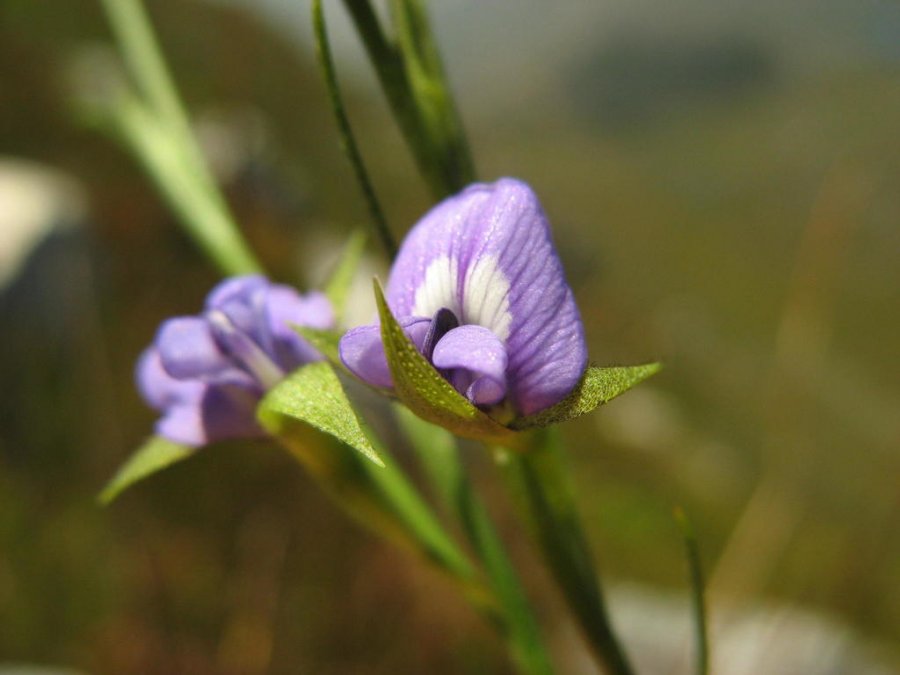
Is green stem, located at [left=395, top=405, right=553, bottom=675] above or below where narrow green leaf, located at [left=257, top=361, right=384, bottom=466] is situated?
below

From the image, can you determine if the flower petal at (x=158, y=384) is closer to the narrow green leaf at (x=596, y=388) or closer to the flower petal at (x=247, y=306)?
the flower petal at (x=247, y=306)

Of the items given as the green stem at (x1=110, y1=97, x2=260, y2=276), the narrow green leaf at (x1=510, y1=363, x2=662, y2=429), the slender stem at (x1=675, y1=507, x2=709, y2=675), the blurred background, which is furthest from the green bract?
the blurred background

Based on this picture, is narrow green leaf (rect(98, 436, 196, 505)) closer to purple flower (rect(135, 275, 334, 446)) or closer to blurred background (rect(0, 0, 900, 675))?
purple flower (rect(135, 275, 334, 446))

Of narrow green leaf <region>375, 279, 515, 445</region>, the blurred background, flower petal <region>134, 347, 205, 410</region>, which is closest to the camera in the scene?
narrow green leaf <region>375, 279, 515, 445</region>

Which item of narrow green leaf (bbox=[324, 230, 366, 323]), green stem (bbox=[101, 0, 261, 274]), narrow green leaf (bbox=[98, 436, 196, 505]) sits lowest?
narrow green leaf (bbox=[98, 436, 196, 505])

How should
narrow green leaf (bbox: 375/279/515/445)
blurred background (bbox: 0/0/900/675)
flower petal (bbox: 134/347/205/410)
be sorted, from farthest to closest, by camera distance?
blurred background (bbox: 0/0/900/675)
flower petal (bbox: 134/347/205/410)
narrow green leaf (bbox: 375/279/515/445)

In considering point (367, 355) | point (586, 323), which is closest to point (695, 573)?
point (367, 355)

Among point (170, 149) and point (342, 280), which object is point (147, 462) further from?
point (170, 149)
